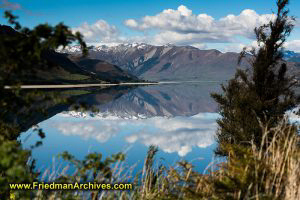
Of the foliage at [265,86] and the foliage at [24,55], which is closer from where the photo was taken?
the foliage at [24,55]

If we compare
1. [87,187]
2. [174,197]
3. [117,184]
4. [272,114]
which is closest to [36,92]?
[87,187]

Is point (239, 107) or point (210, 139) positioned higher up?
point (239, 107)

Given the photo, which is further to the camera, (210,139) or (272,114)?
(210,139)

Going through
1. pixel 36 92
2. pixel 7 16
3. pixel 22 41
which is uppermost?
pixel 7 16

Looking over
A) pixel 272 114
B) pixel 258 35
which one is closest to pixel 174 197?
pixel 272 114

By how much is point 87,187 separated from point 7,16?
3412 mm

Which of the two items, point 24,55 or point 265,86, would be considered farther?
point 265,86

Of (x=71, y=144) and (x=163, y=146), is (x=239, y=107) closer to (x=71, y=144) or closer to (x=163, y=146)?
(x=163, y=146)

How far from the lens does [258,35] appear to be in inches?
872

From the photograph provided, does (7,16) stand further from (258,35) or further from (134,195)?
(258,35)

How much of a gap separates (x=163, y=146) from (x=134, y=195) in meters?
30.3

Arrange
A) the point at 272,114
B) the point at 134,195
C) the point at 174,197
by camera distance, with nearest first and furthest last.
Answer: the point at 174,197
the point at 134,195
the point at 272,114

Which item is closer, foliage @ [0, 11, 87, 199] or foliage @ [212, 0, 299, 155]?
foliage @ [0, 11, 87, 199]

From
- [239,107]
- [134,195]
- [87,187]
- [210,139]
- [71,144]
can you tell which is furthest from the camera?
[210,139]
